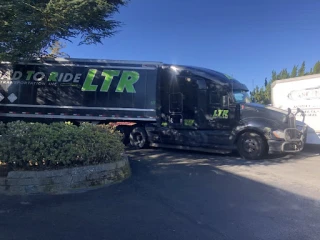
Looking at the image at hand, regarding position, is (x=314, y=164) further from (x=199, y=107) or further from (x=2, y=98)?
(x=2, y=98)

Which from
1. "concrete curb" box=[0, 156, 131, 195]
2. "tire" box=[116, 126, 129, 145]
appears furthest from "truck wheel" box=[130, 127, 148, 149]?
"concrete curb" box=[0, 156, 131, 195]

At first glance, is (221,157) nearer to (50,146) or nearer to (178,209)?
(178,209)

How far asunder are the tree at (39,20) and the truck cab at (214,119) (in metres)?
4.24

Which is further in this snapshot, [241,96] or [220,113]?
[241,96]

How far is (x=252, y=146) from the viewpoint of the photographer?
1005cm

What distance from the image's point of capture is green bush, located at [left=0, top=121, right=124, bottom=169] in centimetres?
566

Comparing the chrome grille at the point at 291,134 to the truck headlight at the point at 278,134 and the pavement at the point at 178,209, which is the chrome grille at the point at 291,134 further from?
the pavement at the point at 178,209

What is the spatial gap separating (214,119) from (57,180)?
6.52m

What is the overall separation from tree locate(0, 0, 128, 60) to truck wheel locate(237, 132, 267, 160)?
19.8 feet

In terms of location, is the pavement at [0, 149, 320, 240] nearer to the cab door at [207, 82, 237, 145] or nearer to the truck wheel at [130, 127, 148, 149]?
the cab door at [207, 82, 237, 145]

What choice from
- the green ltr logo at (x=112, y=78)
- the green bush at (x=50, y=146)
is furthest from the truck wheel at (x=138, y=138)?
the green bush at (x=50, y=146)

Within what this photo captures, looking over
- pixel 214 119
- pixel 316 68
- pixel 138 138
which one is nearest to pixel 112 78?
pixel 138 138

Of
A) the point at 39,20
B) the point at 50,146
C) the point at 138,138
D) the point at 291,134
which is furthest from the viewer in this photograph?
the point at 138,138

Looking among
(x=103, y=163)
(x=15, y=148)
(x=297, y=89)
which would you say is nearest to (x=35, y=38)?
(x=15, y=148)
